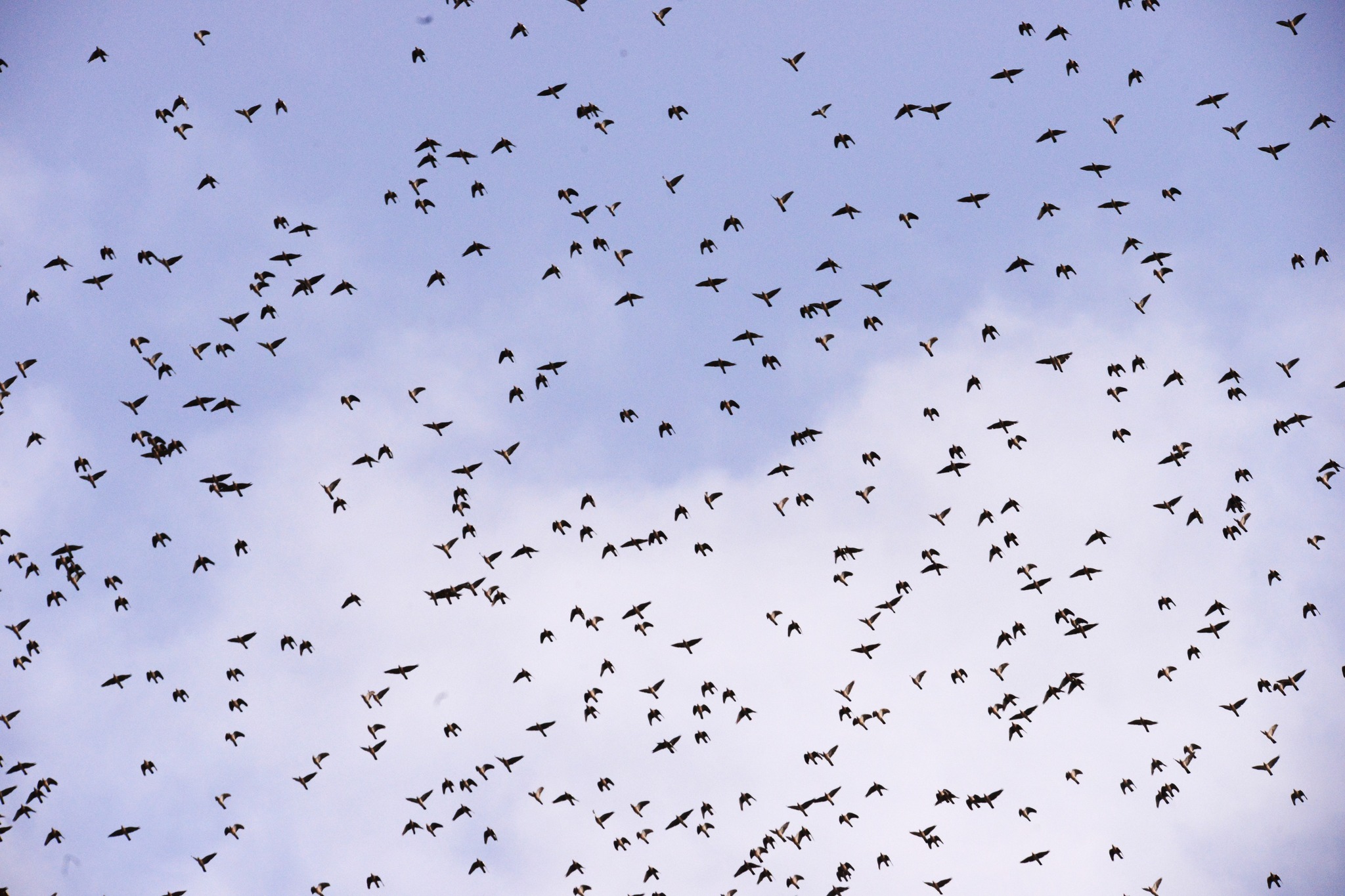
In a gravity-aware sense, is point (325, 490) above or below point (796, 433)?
above

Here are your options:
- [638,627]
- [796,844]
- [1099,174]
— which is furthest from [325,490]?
[1099,174]

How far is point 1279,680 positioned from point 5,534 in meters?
64.2

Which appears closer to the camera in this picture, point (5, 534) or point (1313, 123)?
point (1313, 123)

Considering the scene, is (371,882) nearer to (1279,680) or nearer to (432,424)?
(432,424)

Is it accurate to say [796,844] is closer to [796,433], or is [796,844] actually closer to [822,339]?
[796,433]

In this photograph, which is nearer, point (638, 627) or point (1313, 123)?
point (1313, 123)

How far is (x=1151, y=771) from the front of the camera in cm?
5353

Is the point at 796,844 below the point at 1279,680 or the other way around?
the other way around

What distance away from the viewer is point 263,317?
49188 millimetres

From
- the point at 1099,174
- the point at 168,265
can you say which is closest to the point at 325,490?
the point at 168,265

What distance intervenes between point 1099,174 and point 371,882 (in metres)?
49.3

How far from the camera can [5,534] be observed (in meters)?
55.5

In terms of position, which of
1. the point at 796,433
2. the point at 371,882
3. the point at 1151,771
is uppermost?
the point at 796,433

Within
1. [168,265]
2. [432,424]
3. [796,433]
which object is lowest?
[796,433]
